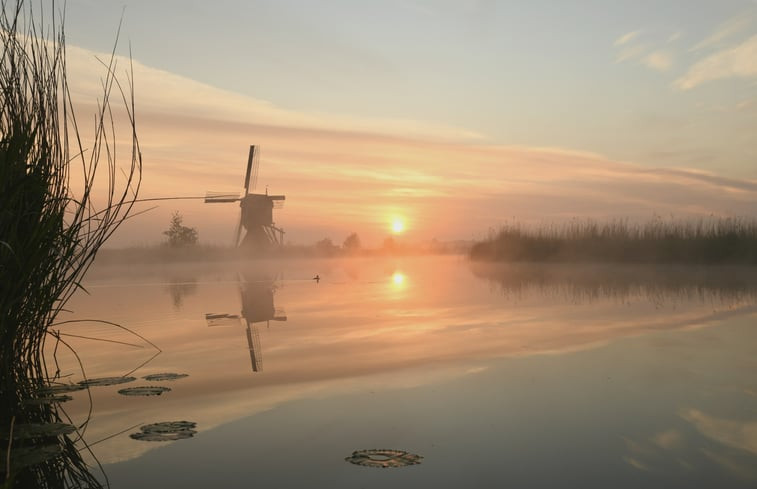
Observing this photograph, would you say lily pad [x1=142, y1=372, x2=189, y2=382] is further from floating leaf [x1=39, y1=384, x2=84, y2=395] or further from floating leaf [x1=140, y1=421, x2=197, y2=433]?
floating leaf [x1=140, y1=421, x2=197, y2=433]

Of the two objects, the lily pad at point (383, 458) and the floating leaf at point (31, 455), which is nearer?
the floating leaf at point (31, 455)

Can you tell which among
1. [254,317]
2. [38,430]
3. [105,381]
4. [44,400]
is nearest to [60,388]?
[105,381]

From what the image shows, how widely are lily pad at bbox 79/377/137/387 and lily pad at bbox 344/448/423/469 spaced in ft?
8.24

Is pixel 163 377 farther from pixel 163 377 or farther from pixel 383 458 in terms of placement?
pixel 383 458

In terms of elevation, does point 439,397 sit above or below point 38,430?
below

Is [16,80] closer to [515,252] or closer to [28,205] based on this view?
[28,205]

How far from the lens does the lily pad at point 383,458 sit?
3.06 metres

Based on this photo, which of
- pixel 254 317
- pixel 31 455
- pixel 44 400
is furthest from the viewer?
pixel 254 317

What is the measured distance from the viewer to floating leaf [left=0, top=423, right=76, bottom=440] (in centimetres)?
325

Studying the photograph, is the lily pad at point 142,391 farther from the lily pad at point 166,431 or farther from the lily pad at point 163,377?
the lily pad at point 166,431

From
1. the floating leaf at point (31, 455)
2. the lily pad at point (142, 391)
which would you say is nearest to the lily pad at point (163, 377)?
the lily pad at point (142, 391)

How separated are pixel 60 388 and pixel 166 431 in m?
1.53

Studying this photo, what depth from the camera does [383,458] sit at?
10.3 feet

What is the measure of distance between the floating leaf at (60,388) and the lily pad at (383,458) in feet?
8.33
